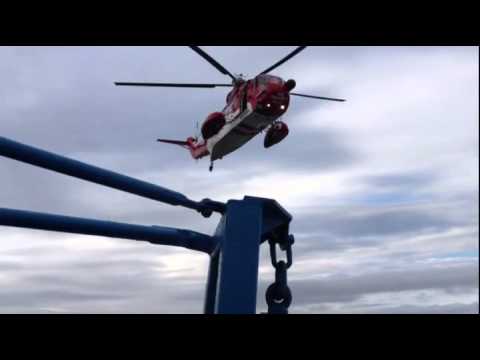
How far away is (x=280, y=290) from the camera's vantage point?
3.90 m

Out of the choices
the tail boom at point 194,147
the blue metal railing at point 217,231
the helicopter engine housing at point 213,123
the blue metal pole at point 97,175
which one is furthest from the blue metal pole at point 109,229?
the tail boom at point 194,147

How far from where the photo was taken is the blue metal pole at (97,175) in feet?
12.1

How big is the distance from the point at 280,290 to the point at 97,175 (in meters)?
1.81

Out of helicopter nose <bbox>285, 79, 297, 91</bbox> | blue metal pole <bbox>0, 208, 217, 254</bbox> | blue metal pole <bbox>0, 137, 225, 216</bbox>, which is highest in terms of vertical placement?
helicopter nose <bbox>285, 79, 297, 91</bbox>

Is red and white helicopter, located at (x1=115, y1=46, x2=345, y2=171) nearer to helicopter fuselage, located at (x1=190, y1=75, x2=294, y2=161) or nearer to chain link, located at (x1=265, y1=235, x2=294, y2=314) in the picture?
helicopter fuselage, located at (x1=190, y1=75, x2=294, y2=161)

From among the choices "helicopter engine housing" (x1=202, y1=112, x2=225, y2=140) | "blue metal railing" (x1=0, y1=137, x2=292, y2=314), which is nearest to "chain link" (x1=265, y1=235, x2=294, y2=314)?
"blue metal railing" (x1=0, y1=137, x2=292, y2=314)

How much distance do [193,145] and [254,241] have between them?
1901 cm

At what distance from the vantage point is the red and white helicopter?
15.7 m

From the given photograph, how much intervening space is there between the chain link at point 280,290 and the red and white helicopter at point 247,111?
11.9 metres

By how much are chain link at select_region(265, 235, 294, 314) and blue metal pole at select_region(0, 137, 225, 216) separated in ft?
2.25

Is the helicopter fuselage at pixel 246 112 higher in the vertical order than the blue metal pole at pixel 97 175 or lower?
higher

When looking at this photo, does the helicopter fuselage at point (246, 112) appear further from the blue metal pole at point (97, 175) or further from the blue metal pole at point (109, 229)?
the blue metal pole at point (109, 229)

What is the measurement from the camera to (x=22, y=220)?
363 centimetres
